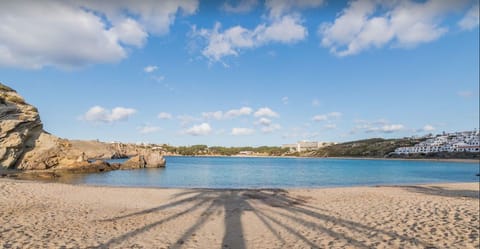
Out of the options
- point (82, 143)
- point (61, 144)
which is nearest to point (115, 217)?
point (61, 144)

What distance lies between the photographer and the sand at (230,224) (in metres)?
7.80

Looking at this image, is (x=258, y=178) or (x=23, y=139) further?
(x=258, y=178)

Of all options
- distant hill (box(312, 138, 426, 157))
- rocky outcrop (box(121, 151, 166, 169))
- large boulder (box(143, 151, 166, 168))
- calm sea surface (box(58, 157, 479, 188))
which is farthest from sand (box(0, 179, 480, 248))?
distant hill (box(312, 138, 426, 157))

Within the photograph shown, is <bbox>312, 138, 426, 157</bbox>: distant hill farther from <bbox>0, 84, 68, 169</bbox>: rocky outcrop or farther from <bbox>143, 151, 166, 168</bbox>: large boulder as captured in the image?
<bbox>0, 84, 68, 169</bbox>: rocky outcrop

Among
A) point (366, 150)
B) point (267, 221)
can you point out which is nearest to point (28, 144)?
point (267, 221)

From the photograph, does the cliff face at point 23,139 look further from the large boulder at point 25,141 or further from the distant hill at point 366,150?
the distant hill at point 366,150

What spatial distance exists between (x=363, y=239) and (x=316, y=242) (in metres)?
1.36

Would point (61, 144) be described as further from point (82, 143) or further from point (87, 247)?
point (82, 143)

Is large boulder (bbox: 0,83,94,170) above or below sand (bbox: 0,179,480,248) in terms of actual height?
above

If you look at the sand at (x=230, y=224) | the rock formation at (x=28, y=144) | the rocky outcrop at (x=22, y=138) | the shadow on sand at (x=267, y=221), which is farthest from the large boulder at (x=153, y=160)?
the shadow on sand at (x=267, y=221)

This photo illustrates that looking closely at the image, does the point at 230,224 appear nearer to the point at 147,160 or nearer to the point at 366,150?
the point at 147,160

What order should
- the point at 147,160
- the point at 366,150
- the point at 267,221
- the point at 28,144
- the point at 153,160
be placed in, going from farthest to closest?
the point at 366,150 → the point at 153,160 → the point at 147,160 → the point at 28,144 → the point at 267,221

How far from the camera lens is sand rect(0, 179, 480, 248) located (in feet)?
25.6

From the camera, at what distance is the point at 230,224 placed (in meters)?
10.2
